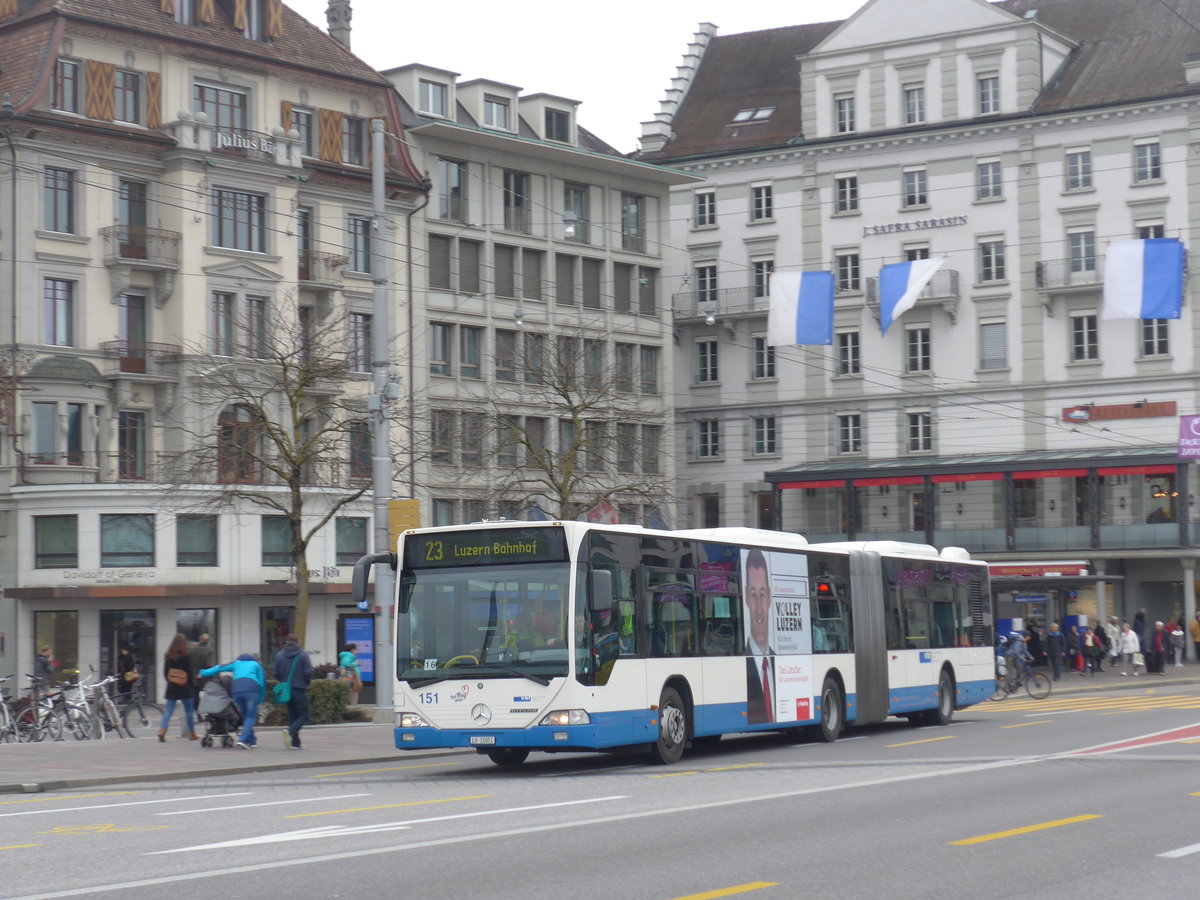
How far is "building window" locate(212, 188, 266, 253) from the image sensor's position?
4962 centimetres

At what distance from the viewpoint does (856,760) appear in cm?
2175

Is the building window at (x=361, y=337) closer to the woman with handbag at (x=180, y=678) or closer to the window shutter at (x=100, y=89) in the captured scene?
the window shutter at (x=100, y=89)

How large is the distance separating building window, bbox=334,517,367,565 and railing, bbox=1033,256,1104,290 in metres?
27.1

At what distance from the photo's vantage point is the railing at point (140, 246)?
4762 centimetres

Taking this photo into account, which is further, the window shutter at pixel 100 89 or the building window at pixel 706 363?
the building window at pixel 706 363

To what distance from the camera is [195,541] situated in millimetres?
47750

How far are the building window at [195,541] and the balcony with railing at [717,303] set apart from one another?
26342 millimetres

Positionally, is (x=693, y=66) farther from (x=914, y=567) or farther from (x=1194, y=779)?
(x=1194, y=779)

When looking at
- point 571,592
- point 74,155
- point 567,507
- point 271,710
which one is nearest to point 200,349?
point 74,155

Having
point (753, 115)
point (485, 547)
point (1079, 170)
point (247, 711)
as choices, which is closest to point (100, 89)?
point (247, 711)

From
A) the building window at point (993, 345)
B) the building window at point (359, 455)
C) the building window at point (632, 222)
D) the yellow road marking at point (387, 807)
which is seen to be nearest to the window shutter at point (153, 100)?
the building window at point (359, 455)

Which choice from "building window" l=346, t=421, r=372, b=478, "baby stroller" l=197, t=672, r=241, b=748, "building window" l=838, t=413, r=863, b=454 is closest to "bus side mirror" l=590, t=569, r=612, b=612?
"baby stroller" l=197, t=672, r=241, b=748

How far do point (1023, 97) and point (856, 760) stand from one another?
49.2 metres

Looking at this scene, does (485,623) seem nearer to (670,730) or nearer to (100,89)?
(670,730)
